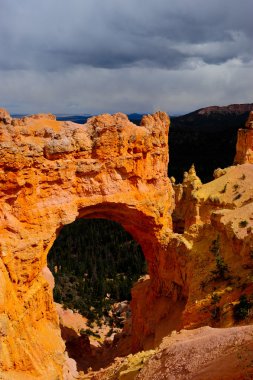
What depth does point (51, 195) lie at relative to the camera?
18.1 metres

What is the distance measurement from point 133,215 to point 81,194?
12.4 feet

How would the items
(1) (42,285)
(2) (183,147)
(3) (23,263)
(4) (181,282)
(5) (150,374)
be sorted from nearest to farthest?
(5) (150,374), (3) (23,263), (1) (42,285), (4) (181,282), (2) (183,147)

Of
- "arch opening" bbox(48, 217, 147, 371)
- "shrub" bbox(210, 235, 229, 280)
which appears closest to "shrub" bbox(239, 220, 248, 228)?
"shrub" bbox(210, 235, 229, 280)

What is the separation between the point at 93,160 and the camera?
62.0ft

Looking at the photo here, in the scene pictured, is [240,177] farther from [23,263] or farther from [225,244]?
[23,263]

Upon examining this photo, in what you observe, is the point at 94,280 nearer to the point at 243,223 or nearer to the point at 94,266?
the point at 94,266

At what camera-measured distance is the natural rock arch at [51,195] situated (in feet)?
53.1

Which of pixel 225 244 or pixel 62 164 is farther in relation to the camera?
pixel 225 244

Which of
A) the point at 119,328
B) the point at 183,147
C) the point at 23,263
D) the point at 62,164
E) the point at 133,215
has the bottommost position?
the point at 119,328

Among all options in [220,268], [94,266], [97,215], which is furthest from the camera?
[94,266]

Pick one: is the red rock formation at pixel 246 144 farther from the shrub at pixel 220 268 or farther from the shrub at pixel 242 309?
the shrub at pixel 242 309

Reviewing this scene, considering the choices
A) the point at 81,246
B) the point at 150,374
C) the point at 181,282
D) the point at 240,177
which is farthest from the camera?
the point at 81,246

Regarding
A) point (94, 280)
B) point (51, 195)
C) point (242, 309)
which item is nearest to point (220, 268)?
point (242, 309)

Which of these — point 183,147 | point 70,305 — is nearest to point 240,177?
point 70,305
